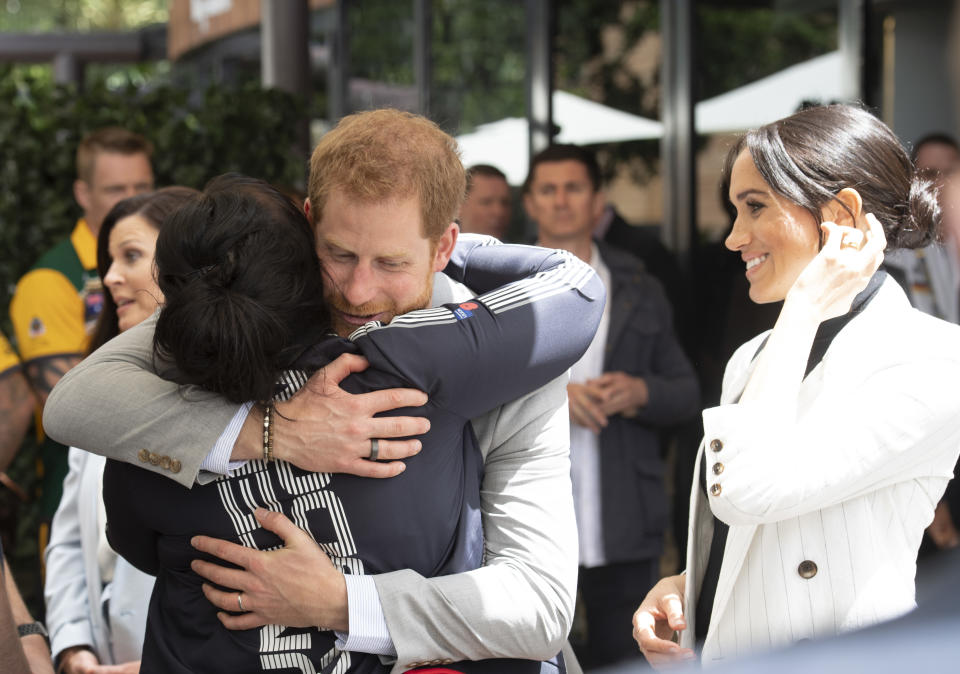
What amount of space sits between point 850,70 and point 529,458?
4.78 metres

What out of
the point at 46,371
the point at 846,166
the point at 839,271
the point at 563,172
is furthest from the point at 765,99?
the point at 839,271

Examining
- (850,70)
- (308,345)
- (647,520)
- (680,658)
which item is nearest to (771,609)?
(680,658)

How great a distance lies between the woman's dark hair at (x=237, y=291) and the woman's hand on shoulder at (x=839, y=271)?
2.81ft

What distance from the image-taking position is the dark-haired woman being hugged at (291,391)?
170cm

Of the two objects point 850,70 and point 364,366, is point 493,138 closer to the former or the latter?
point 850,70

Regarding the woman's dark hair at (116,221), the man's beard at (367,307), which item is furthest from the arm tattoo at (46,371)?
the man's beard at (367,307)

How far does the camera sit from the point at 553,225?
4586 millimetres

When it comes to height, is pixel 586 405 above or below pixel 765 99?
below

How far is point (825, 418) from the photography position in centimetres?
189

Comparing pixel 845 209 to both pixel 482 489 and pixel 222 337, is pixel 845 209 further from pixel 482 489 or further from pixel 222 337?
pixel 222 337

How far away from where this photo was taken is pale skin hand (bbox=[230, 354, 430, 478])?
5.60 feet

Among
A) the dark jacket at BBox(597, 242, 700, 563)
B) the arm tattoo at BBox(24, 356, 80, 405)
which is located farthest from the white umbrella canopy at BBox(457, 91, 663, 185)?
the arm tattoo at BBox(24, 356, 80, 405)

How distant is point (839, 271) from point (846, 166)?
0.23 m

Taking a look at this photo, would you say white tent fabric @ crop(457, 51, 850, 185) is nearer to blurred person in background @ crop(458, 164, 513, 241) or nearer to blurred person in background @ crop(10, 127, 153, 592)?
blurred person in background @ crop(458, 164, 513, 241)
